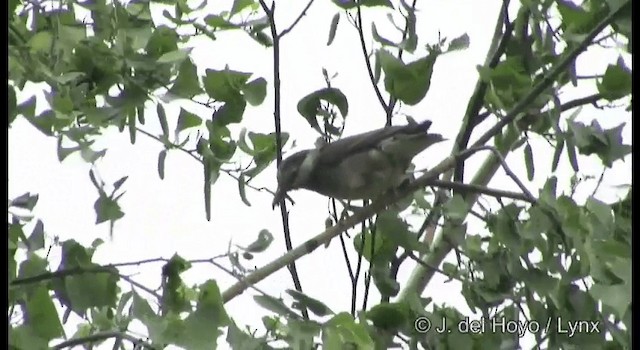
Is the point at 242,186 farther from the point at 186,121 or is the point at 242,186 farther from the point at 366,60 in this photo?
the point at 366,60

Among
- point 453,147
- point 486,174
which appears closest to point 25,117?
point 453,147

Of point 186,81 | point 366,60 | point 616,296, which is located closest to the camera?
point 616,296

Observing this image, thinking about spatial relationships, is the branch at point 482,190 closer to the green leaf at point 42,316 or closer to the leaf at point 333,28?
the leaf at point 333,28

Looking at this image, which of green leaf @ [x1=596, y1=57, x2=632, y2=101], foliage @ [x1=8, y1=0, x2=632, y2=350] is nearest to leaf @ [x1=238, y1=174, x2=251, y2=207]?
foliage @ [x1=8, y1=0, x2=632, y2=350]

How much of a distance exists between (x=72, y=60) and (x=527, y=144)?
0.74 m

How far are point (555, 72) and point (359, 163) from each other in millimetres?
998

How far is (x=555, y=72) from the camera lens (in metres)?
1.27

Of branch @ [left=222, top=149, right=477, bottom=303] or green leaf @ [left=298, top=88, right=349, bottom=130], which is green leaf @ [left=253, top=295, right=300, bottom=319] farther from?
green leaf @ [left=298, top=88, right=349, bottom=130]

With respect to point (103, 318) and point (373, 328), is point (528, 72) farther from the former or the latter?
point (103, 318)

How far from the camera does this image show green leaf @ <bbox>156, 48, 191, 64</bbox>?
1.20m

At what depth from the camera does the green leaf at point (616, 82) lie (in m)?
1.27

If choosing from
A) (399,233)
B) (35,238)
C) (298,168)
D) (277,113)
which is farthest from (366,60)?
(35,238)

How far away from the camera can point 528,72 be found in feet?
4.60

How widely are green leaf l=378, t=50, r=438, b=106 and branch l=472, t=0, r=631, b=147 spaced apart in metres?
0.14
